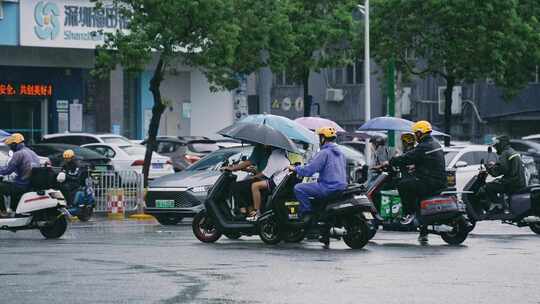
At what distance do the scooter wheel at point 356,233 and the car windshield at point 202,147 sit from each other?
21.4 meters

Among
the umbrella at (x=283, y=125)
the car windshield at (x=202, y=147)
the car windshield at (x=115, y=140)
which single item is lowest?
the car windshield at (x=202, y=147)

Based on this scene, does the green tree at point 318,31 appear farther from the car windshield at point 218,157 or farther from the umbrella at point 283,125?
the umbrella at point 283,125

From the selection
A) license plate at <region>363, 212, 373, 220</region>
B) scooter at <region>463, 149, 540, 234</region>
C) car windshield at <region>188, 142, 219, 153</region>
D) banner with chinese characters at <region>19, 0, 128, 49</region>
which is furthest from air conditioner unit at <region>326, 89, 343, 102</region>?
license plate at <region>363, 212, 373, 220</region>

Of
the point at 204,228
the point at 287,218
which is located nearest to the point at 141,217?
the point at 204,228

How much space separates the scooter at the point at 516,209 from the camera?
2261 centimetres

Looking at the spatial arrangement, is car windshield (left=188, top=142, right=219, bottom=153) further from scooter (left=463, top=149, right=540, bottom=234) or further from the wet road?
the wet road

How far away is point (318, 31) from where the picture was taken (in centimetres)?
4938

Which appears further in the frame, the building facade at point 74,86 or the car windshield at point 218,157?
the building facade at point 74,86

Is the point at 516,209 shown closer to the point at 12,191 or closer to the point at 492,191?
the point at 492,191

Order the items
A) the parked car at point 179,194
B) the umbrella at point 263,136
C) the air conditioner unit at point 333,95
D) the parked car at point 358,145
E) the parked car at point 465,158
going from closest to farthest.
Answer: the umbrella at point 263,136 < the parked car at point 179,194 < the parked car at point 465,158 < the parked car at point 358,145 < the air conditioner unit at point 333,95

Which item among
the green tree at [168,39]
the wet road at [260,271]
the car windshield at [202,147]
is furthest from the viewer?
the car windshield at [202,147]

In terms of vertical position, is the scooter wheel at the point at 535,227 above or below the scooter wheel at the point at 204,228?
below

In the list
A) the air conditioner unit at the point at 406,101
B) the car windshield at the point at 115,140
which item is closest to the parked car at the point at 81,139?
the car windshield at the point at 115,140

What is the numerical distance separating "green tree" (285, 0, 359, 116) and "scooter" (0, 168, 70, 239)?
90.2 feet
